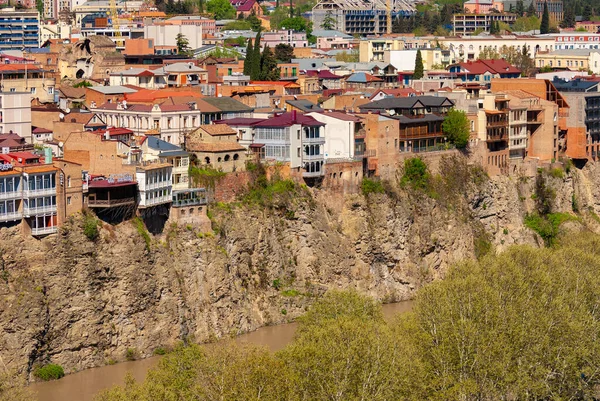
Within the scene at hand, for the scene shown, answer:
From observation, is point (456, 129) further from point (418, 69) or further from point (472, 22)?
point (472, 22)

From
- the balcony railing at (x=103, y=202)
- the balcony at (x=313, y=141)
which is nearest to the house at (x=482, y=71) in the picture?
the balcony at (x=313, y=141)

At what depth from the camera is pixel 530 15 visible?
7859 inches

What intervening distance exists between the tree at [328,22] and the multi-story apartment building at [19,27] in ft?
130

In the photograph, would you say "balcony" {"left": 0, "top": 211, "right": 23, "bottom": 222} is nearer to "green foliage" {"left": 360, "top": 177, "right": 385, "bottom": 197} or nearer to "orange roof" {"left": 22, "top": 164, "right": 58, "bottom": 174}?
"orange roof" {"left": 22, "top": 164, "right": 58, "bottom": 174}

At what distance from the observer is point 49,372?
66188 millimetres

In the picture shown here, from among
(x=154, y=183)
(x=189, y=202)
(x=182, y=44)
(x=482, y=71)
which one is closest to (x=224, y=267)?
(x=189, y=202)

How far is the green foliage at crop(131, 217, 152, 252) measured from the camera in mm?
72188

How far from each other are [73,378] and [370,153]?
2660 centimetres

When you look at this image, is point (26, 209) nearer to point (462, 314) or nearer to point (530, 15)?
point (462, 314)

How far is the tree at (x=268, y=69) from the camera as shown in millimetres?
112125

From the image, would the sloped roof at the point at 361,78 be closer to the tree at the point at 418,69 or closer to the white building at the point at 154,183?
the tree at the point at 418,69

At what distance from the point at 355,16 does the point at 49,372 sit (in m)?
124

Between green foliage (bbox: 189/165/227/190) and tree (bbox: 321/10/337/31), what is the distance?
9706 centimetres

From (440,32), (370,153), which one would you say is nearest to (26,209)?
(370,153)
